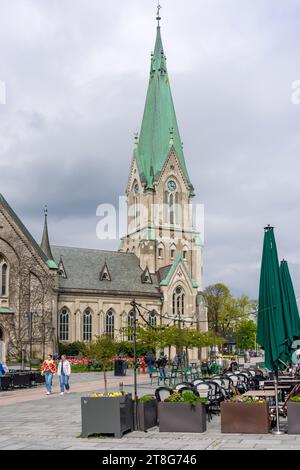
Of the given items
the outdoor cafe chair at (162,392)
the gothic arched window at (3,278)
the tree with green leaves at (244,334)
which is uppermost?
the gothic arched window at (3,278)

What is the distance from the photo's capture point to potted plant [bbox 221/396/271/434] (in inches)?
499

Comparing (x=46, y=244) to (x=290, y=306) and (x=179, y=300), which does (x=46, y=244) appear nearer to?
(x=179, y=300)

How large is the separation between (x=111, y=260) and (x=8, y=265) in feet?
67.8

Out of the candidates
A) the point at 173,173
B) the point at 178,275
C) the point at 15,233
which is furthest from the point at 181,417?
the point at 173,173

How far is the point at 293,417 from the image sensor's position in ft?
41.3

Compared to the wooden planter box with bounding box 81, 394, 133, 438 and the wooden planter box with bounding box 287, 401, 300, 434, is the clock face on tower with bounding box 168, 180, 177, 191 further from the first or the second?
the wooden planter box with bounding box 287, 401, 300, 434

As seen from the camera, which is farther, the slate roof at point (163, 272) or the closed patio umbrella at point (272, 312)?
the slate roof at point (163, 272)

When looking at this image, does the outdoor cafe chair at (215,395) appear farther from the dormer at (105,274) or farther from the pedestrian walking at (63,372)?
the dormer at (105,274)

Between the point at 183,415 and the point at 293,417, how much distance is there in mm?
2378

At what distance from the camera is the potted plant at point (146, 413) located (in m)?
13.6

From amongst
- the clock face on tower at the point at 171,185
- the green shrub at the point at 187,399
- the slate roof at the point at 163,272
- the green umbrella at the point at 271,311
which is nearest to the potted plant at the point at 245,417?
the green shrub at the point at 187,399

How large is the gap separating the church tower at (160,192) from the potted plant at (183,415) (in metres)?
61.3

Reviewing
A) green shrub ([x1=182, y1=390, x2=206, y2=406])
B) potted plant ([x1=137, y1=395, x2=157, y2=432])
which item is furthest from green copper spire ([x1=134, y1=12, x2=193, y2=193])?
green shrub ([x1=182, y1=390, x2=206, y2=406])

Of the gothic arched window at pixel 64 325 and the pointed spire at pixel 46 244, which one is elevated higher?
the pointed spire at pixel 46 244
